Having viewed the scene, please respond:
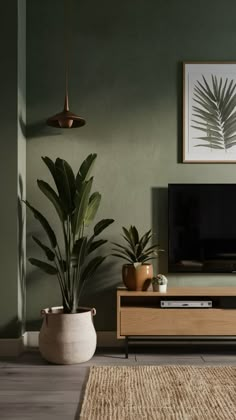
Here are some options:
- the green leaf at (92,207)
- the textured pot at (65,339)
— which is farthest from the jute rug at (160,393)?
the green leaf at (92,207)

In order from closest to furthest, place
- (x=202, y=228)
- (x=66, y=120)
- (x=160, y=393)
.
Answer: (x=160, y=393), (x=66, y=120), (x=202, y=228)

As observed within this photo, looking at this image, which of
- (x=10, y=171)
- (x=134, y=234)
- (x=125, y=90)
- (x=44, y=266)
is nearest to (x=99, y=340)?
(x=44, y=266)

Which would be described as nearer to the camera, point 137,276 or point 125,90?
point 137,276

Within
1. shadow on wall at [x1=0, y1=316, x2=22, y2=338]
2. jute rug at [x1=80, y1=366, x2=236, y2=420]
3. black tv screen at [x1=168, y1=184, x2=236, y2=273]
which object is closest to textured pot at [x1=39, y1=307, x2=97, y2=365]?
jute rug at [x1=80, y1=366, x2=236, y2=420]

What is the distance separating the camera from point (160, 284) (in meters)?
3.79

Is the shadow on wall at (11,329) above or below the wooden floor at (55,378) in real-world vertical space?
above

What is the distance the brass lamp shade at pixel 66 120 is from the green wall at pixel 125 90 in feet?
0.82

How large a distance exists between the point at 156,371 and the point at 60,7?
284 cm

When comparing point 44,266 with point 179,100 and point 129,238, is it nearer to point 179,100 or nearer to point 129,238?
point 129,238

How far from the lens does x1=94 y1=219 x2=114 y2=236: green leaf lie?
12.5 ft

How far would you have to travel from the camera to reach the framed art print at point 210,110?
13.7 feet

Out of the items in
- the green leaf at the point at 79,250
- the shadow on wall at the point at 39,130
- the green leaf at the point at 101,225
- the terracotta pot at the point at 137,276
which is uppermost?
the shadow on wall at the point at 39,130

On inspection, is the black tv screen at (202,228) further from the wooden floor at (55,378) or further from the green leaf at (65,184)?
the green leaf at (65,184)

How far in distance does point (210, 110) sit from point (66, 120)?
46.2 inches
